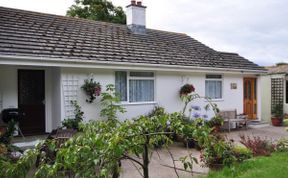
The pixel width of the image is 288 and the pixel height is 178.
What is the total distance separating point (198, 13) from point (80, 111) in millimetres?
8846

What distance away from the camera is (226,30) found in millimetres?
18625

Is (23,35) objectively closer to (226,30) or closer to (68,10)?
(226,30)

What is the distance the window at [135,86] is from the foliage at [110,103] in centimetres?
60

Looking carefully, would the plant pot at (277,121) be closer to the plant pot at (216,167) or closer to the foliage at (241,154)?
the foliage at (241,154)

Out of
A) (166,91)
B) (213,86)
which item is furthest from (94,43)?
(213,86)

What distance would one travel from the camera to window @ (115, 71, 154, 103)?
11773 mm

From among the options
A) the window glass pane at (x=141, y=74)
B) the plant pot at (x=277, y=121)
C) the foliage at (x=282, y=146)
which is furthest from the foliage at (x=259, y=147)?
the plant pot at (x=277, y=121)

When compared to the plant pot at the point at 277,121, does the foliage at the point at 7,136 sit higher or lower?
higher

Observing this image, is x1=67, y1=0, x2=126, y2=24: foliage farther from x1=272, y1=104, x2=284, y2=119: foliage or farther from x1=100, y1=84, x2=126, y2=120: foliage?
x1=100, y1=84, x2=126, y2=120: foliage

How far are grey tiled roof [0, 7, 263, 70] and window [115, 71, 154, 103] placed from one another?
64cm

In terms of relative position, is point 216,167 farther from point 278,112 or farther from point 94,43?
point 278,112

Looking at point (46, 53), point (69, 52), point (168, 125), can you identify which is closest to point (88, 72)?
point (69, 52)

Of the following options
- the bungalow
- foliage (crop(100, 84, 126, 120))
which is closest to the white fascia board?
the bungalow

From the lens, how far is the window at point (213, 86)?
14.8m
